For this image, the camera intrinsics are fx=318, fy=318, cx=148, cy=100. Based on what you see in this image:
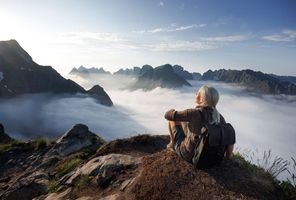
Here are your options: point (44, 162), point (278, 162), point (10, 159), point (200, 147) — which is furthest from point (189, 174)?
point (10, 159)

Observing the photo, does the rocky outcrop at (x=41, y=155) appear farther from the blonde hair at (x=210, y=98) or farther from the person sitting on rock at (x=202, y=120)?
the blonde hair at (x=210, y=98)

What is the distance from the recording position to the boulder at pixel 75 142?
62.5 feet

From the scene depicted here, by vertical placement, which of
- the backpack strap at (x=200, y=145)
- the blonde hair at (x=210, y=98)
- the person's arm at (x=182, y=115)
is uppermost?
the blonde hair at (x=210, y=98)

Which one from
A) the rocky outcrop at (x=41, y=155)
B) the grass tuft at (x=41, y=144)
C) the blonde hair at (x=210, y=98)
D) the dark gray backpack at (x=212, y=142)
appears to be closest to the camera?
the dark gray backpack at (x=212, y=142)

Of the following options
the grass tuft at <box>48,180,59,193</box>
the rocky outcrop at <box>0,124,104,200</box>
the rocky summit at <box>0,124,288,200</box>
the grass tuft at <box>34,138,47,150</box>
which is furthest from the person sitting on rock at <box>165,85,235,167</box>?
the grass tuft at <box>34,138,47,150</box>

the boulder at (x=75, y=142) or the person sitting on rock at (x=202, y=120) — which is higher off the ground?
the person sitting on rock at (x=202, y=120)

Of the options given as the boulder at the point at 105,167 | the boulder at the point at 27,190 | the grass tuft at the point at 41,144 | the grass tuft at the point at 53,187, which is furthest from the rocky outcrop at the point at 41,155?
the boulder at the point at 105,167

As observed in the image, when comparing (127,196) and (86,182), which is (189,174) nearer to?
(127,196)

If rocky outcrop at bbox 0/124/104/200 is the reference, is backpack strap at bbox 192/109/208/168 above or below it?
above

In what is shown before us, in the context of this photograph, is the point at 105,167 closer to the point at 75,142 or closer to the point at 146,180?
the point at 146,180

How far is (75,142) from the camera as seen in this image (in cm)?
1997

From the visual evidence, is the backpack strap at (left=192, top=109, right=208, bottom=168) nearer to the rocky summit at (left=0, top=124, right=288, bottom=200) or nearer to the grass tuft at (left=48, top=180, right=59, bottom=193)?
the rocky summit at (left=0, top=124, right=288, bottom=200)

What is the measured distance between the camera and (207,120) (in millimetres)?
8742

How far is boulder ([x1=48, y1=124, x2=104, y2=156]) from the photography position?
19.1 metres
